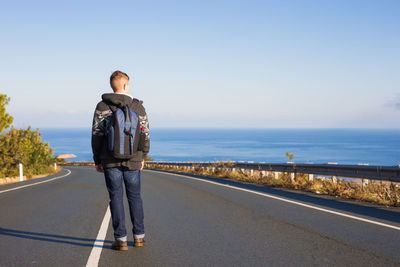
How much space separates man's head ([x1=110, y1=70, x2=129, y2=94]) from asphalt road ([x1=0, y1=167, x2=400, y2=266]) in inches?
81.0

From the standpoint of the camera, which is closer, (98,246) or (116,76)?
(116,76)

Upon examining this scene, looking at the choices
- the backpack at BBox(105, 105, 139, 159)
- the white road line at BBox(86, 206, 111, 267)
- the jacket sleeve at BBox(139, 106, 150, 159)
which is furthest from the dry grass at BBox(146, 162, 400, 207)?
the backpack at BBox(105, 105, 139, 159)

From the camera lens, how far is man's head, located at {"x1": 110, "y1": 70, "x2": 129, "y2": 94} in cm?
478

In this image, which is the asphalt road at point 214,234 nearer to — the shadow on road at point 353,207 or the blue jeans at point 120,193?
the shadow on road at point 353,207

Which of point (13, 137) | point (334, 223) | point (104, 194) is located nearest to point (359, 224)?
point (334, 223)

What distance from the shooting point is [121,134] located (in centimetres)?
456

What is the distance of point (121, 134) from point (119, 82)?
0.70m

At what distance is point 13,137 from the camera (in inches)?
860

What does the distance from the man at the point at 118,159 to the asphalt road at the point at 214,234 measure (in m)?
0.47

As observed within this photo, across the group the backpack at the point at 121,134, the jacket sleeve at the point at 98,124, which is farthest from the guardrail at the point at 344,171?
the jacket sleeve at the point at 98,124

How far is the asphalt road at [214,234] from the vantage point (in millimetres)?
4461

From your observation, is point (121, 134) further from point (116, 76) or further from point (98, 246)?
point (98, 246)

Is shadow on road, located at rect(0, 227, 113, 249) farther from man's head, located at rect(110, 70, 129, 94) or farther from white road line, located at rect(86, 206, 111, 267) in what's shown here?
man's head, located at rect(110, 70, 129, 94)

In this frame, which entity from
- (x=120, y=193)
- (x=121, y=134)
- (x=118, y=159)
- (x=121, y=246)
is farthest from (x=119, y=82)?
(x=121, y=246)
